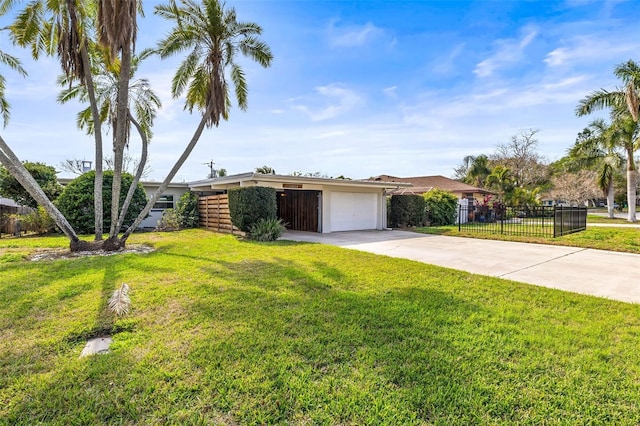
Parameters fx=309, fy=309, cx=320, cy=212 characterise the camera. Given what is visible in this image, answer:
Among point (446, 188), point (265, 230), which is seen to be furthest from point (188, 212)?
point (446, 188)

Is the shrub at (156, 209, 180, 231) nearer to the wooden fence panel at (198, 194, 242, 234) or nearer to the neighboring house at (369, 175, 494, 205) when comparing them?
the wooden fence panel at (198, 194, 242, 234)

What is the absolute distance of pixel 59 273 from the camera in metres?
6.23

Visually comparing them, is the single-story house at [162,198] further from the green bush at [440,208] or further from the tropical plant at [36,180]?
the green bush at [440,208]

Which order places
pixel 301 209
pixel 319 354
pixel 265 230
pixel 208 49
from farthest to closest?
1. pixel 301 209
2. pixel 265 230
3. pixel 208 49
4. pixel 319 354

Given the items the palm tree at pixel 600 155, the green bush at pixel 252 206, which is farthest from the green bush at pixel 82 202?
the palm tree at pixel 600 155

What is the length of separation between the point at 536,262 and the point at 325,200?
8.79 m

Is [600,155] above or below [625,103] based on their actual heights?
below

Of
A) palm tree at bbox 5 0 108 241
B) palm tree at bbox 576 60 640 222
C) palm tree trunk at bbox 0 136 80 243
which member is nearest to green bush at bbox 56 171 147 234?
palm tree at bbox 5 0 108 241

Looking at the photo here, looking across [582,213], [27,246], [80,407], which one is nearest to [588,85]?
[582,213]

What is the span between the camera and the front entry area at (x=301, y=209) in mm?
14984

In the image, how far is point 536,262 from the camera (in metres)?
7.41

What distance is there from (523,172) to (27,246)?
40109mm

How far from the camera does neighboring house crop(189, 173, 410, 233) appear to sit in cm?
1351

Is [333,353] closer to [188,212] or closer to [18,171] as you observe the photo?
[18,171]
